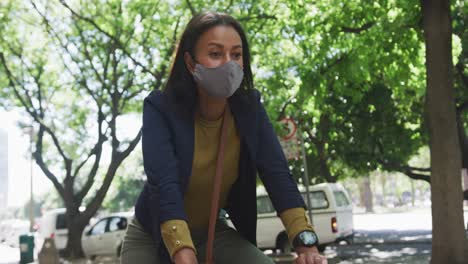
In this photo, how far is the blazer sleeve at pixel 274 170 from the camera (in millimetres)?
1859

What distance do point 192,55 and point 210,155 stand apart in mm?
328

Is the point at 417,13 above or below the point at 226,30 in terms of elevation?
above

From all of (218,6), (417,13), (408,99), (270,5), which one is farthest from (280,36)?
(417,13)

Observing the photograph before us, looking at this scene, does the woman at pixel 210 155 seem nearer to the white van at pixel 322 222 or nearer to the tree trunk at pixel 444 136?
the tree trunk at pixel 444 136

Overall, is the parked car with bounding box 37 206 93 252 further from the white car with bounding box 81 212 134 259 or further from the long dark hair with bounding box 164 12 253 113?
the long dark hair with bounding box 164 12 253 113

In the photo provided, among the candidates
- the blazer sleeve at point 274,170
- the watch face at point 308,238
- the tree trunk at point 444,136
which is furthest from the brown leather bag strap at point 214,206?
the tree trunk at point 444,136

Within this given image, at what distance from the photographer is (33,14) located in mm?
20094

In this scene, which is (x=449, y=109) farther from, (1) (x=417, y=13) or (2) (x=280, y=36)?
(2) (x=280, y=36)

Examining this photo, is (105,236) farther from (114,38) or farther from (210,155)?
(210,155)

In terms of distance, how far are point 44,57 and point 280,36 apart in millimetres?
9372

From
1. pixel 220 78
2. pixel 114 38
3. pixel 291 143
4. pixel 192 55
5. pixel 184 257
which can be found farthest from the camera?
pixel 114 38

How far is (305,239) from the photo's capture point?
1778 millimetres

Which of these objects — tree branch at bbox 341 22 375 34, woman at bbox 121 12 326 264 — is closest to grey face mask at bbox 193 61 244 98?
woman at bbox 121 12 326 264

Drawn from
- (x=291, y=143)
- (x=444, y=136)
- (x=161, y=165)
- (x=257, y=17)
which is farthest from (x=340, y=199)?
(x=161, y=165)
